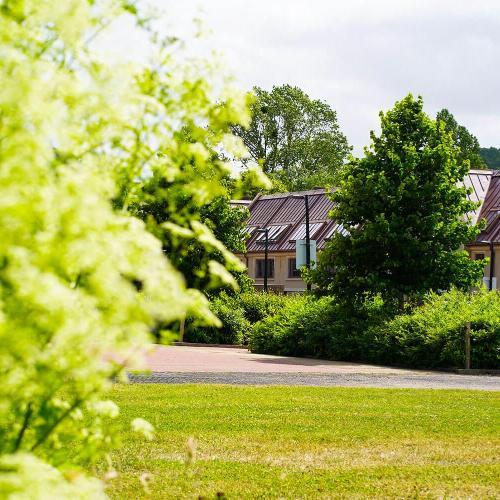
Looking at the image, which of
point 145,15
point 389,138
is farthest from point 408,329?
point 145,15

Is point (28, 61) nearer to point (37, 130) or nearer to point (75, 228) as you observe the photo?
point (37, 130)

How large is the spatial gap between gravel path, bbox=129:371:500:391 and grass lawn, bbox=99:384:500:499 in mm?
2652

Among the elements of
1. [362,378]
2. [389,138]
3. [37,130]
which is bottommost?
[362,378]

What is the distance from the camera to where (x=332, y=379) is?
21422 mm

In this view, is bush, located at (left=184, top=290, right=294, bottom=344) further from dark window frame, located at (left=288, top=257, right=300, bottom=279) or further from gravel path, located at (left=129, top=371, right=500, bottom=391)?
dark window frame, located at (left=288, top=257, right=300, bottom=279)

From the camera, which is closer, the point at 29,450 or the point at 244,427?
the point at 29,450

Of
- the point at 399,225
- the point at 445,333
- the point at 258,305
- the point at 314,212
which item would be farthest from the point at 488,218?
the point at 445,333

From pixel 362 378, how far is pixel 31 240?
19.5 m

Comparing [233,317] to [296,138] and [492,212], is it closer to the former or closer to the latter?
[492,212]

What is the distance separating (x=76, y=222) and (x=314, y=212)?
215 ft

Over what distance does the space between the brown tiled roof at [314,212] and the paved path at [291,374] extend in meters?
32.6

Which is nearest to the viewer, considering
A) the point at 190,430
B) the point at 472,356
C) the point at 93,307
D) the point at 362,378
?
the point at 93,307

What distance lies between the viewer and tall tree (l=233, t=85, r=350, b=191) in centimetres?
8131

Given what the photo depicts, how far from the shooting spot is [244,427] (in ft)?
40.4
